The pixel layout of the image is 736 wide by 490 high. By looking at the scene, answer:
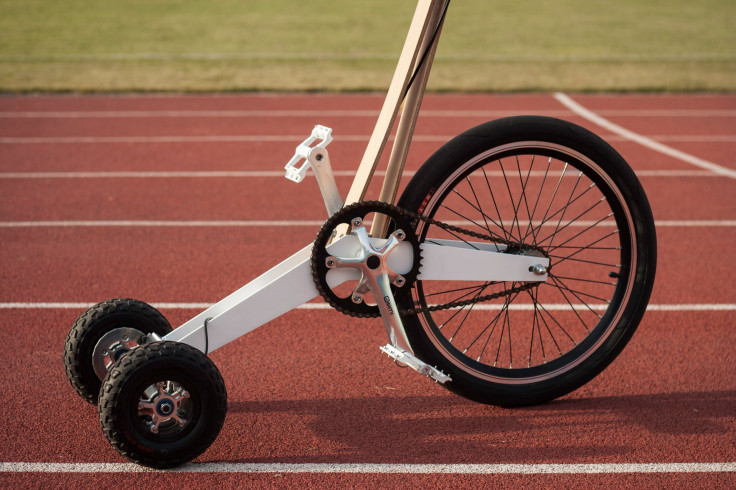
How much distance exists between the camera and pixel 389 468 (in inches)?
121

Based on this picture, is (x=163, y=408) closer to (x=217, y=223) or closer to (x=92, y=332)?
(x=92, y=332)

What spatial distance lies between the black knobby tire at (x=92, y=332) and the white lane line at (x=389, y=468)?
0.37 metres

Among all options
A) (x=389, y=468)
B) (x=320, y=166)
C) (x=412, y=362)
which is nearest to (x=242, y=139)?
(x=320, y=166)

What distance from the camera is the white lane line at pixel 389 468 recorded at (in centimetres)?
306

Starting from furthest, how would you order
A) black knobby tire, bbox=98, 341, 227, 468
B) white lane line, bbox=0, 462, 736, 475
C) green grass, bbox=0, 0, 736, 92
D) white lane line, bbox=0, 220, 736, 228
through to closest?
green grass, bbox=0, 0, 736, 92 → white lane line, bbox=0, 220, 736, 228 → white lane line, bbox=0, 462, 736, 475 → black knobby tire, bbox=98, 341, 227, 468

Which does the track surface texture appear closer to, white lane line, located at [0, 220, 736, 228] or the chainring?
white lane line, located at [0, 220, 736, 228]

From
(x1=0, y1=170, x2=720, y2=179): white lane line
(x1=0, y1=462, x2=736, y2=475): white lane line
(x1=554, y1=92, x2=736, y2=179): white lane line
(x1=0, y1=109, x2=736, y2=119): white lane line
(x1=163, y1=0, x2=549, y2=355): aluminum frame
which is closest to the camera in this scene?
(x1=0, y1=462, x2=736, y2=475): white lane line

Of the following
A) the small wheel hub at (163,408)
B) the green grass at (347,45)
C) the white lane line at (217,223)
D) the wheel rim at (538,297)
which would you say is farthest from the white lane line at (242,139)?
the small wheel hub at (163,408)

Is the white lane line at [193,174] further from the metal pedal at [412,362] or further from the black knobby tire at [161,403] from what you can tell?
the black knobby tire at [161,403]

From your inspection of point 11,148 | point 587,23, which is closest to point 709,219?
point 11,148

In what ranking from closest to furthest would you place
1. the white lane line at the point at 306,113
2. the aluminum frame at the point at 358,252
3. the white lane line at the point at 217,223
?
the aluminum frame at the point at 358,252 → the white lane line at the point at 217,223 → the white lane line at the point at 306,113

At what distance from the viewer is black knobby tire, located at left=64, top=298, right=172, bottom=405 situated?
3330mm

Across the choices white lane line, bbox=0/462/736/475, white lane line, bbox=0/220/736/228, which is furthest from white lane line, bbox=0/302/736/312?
white lane line, bbox=0/462/736/475

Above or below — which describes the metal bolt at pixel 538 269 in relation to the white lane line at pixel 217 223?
above
